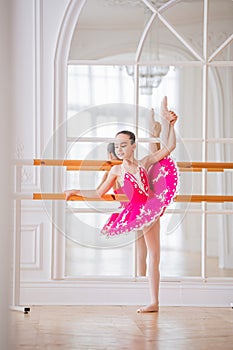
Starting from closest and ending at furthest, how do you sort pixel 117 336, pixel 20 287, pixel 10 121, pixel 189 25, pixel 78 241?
pixel 10 121 → pixel 117 336 → pixel 78 241 → pixel 20 287 → pixel 189 25

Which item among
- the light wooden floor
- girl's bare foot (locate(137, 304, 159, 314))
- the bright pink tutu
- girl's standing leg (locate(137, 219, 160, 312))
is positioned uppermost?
the bright pink tutu

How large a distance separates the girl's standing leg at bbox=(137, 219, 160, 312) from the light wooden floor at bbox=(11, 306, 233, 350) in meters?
0.07

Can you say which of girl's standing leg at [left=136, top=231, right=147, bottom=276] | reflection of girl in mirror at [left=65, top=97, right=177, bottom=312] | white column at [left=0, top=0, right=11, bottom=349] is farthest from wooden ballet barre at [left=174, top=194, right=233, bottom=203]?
white column at [left=0, top=0, right=11, bottom=349]

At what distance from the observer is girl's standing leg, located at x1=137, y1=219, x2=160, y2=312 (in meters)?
4.19

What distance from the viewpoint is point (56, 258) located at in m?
4.50

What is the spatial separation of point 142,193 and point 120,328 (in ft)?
2.73

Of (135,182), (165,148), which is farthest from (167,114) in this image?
(135,182)

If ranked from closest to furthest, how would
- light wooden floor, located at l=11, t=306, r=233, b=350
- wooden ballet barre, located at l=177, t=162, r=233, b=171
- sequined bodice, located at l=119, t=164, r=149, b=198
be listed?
light wooden floor, located at l=11, t=306, r=233, b=350, sequined bodice, located at l=119, t=164, r=149, b=198, wooden ballet barre, located at l=177, t=162, r=233, b=171

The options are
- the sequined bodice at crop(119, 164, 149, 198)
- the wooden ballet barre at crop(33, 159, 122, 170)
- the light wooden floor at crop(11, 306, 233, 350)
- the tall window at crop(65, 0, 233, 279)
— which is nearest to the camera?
the light wooden floor at crop(11, 306, 233, 350)

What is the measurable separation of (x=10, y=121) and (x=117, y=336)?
226 centimetres

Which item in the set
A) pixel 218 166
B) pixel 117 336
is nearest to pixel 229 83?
pixel 218 166

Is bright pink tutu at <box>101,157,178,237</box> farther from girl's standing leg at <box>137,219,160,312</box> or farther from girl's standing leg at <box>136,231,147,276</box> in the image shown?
girl's standing leg at <box>136,231,147,276</box>

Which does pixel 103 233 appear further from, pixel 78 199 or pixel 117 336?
pixel 117 336

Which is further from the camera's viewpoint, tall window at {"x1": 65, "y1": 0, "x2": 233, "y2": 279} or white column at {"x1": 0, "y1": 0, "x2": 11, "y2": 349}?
tall window at {"x1": 65, "y1": 0, "x2": 233, "y2": 279}
